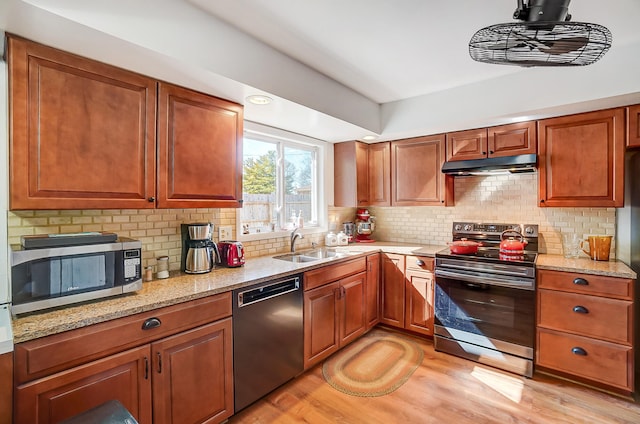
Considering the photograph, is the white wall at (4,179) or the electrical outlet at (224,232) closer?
the white wall at (4,179)

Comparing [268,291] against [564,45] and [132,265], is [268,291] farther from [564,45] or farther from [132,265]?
[564,45]

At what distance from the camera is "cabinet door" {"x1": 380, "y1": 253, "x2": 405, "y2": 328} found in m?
3.27

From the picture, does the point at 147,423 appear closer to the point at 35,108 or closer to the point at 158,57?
the point at 35,108

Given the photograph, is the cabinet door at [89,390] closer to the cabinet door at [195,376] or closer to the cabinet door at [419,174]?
the cabinet door at [195,376]

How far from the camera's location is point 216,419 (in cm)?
185

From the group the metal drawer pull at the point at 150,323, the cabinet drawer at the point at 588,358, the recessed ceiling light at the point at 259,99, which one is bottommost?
the cabinet drawer at the point at 588,358

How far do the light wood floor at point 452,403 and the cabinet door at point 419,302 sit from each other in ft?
1.92

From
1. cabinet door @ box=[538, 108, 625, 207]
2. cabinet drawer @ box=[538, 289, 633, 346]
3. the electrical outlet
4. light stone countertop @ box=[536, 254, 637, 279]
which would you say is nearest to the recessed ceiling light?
the electrical outlet

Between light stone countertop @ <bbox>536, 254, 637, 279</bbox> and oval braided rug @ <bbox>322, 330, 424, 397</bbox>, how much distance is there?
4.31ft

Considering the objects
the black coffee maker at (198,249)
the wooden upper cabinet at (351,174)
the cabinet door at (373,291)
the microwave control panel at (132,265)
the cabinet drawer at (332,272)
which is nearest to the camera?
the microwave control panel at (132,265)

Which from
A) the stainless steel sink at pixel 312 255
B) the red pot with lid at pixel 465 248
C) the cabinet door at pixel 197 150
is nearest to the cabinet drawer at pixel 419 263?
the red pot with lid at pixel 465 248

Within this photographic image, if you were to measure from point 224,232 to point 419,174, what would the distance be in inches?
82.5

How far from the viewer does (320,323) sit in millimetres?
2602

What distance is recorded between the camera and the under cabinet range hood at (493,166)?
104 inches
